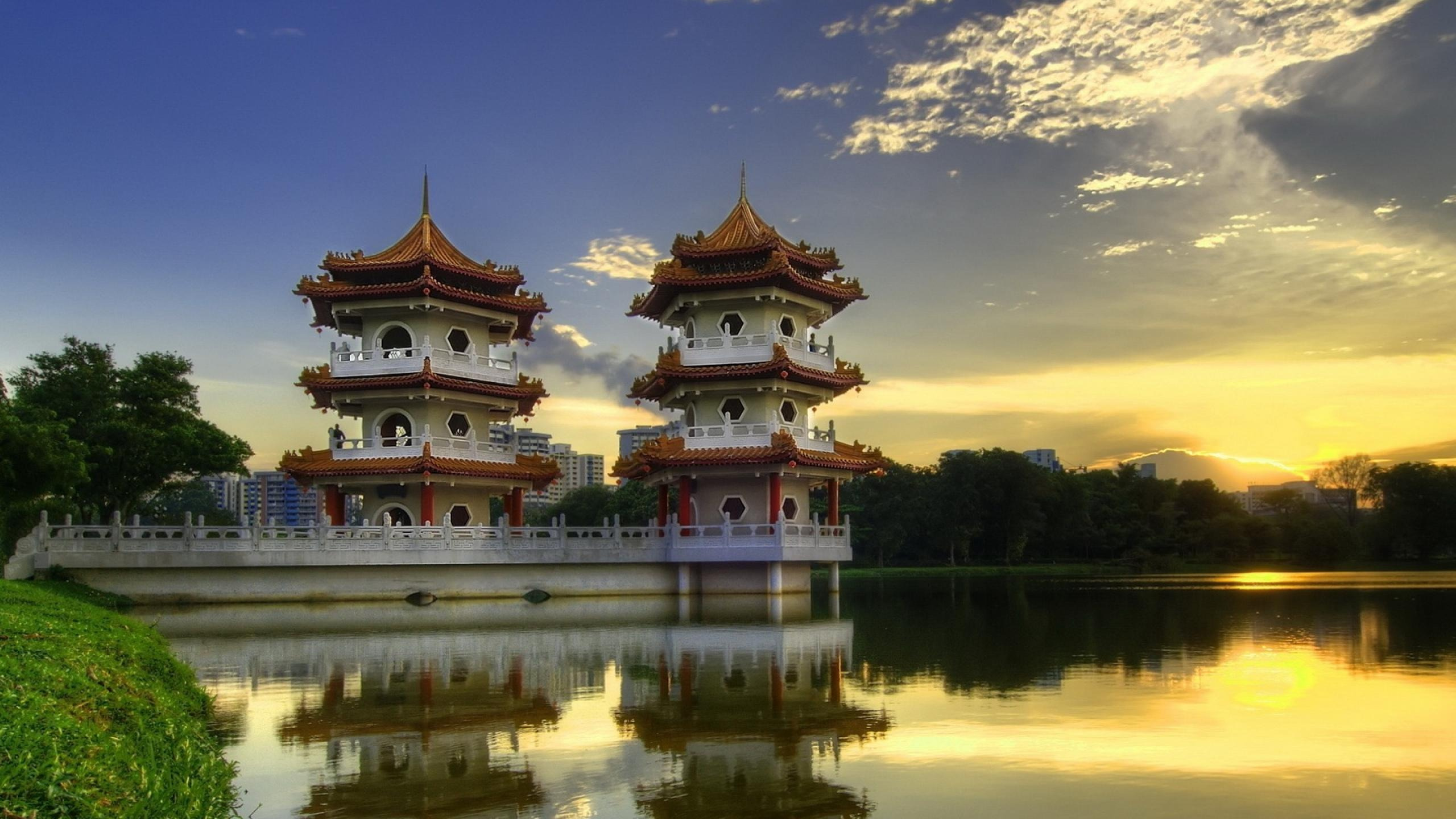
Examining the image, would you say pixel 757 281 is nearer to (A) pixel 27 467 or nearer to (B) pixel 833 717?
(A) pixel 27 467

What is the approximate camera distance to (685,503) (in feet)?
136

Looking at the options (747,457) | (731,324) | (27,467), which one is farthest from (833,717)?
(731,324)

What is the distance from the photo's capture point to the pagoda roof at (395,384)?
42281mm

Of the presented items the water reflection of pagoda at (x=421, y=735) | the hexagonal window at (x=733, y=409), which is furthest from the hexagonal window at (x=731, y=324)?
the water reflection of pagoda at (x=421, y=735)

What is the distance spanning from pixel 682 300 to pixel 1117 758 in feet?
107

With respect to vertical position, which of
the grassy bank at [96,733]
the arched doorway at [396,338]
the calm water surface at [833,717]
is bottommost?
the calm water surface at [833,717]

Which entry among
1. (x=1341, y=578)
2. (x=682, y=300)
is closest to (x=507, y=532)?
(x=682, y=300)

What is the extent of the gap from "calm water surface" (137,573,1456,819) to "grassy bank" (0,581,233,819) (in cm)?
128

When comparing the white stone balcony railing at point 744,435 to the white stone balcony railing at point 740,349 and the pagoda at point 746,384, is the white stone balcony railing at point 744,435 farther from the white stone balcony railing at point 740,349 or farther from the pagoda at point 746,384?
the white stone balcony railing at point 740,349

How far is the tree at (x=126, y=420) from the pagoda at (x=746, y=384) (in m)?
16.4

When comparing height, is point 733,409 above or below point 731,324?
below

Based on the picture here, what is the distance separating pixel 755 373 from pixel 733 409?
2473 millimetres

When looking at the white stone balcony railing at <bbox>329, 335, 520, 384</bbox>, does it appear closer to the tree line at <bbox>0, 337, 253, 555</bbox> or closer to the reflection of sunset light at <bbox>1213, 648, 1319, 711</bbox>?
the tree line at <bbox>0, 337, 253, 555</bbox>

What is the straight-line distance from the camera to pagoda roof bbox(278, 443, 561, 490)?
135 ft
